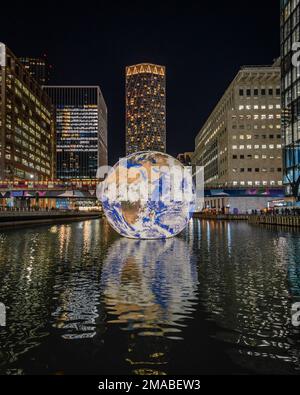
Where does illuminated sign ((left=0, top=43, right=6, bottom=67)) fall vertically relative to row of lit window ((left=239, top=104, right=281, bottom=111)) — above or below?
above

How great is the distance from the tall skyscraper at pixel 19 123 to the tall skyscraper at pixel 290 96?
92244 mm

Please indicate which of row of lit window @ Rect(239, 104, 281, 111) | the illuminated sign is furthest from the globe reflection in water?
the illuminated sign

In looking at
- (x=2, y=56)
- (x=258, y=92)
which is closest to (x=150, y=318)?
(x=258, y=92)

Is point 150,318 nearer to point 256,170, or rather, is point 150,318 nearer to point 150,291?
point 150,291

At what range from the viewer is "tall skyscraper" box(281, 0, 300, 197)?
7456cm

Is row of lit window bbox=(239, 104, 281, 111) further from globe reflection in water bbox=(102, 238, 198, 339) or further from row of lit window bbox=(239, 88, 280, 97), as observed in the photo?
globe reflection in water bbox=(102, 238, 198, 339)

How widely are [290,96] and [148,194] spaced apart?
61347 mm

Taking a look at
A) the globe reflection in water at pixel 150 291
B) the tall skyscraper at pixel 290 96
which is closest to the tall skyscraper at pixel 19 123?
the tall skyscraper at pixel 290 96

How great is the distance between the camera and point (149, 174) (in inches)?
950

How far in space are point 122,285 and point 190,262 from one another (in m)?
4.87

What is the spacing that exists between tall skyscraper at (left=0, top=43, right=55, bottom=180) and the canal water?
452ft

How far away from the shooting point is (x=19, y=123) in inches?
6348

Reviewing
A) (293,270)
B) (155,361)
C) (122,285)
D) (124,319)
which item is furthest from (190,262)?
(155,361)
